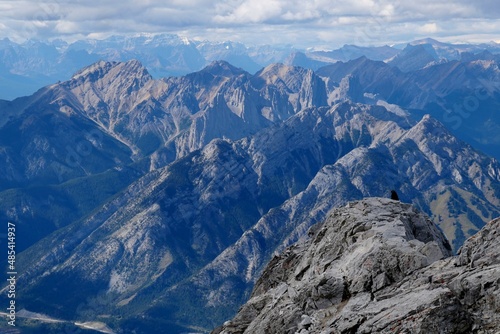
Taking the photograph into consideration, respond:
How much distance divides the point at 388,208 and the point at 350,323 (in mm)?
35236

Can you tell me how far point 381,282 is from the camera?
66.9 m

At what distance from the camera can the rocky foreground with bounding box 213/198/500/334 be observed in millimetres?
55188

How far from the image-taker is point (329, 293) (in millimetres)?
69812

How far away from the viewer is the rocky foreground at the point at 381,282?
5519 centimetres

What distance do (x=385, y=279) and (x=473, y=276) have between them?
11.7 metres

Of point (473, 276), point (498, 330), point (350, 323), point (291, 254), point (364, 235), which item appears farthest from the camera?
point (291, 254)

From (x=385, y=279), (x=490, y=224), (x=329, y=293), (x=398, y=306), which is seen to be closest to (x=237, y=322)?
(x=329, y=293)

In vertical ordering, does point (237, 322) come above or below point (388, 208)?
below

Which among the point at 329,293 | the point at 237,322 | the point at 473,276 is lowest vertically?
the point at 237,322

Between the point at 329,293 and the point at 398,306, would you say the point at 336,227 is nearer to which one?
the point at 329,293

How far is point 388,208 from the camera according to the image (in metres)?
93.4

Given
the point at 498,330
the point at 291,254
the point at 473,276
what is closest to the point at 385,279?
the point at 473,276

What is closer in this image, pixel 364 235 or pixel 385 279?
pixel 385 279

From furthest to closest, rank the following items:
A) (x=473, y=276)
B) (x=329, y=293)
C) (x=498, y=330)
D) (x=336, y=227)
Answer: (x=336, y=227), (x=329, y=293), (x=473, y=276), (x=498, y=330)
